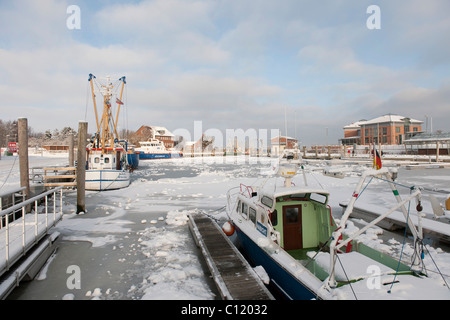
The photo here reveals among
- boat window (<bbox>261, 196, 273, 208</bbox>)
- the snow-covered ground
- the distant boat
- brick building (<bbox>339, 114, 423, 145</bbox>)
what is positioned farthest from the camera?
brick building (<bbox>339, 114, 423, 145</bbox>)

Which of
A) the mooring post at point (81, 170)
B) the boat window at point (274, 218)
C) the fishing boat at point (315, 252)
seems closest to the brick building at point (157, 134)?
the mooring post at point (81, 170)

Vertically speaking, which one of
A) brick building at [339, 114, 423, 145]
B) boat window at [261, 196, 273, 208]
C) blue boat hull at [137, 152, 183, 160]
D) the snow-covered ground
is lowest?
the snow-covered ground

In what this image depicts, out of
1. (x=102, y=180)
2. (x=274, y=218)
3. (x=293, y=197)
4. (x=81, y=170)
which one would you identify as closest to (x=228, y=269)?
(x=274, y=218)

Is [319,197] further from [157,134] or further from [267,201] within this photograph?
[157,134]

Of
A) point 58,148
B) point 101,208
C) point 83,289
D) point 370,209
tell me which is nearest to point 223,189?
point 101,208

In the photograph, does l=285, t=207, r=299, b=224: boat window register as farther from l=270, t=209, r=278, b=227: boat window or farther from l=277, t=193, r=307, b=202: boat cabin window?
l=270, t=209, r=278, b=227: boat window

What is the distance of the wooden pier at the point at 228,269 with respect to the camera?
485 centimetres

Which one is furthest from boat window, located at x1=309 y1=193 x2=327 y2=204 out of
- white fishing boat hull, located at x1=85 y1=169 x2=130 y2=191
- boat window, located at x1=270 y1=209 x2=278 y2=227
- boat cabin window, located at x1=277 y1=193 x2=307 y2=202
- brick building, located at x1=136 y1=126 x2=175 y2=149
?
brick building, located at x1=136 y1=126 x2=175 y2=149

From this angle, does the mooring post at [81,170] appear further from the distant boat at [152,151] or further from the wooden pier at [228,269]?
the distant boat at [152,151]

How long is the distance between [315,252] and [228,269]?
225 centimetres

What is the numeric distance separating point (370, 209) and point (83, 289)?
1051 centimetres

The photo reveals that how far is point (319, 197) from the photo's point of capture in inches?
276

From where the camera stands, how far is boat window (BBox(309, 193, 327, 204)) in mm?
6789
